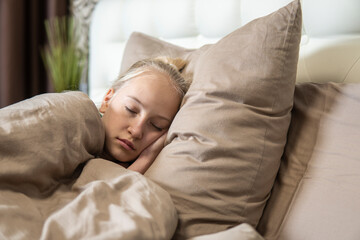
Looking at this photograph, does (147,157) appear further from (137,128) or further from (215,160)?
(215,160)

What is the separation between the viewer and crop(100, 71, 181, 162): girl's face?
0.97 meters

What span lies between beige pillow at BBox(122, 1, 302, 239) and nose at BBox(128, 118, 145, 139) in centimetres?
10

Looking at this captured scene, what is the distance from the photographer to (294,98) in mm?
973

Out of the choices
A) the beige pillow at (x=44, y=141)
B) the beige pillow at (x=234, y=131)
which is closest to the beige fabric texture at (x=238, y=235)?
the beige pillow at (x=234, y=131)

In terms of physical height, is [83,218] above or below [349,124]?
below

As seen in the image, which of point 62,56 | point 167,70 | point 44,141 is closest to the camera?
point 44,141

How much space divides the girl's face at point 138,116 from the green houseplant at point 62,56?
114 cm

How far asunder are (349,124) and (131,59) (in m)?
0.82

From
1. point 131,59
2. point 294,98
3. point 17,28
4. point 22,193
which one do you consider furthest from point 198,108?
point 17,28

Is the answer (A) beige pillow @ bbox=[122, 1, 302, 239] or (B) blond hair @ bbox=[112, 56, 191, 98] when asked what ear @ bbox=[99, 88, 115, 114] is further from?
(A) beige pillow @ bbox=[122, 1, 302, 239]

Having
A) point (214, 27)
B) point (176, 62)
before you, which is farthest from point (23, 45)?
point (176, 62)

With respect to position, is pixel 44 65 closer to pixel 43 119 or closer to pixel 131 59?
pixel 131 59

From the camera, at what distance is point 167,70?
1078 millimetres

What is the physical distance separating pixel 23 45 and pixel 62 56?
307 mm
